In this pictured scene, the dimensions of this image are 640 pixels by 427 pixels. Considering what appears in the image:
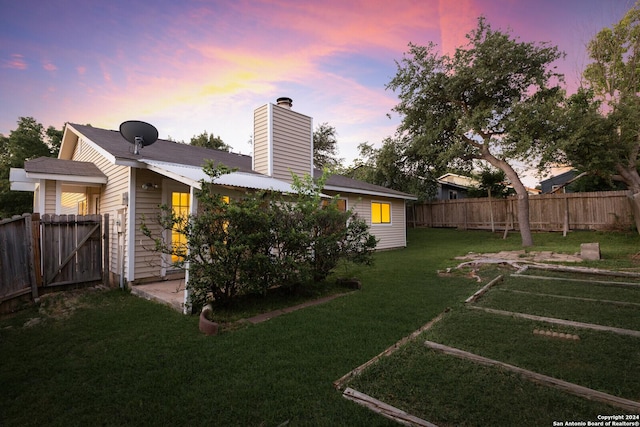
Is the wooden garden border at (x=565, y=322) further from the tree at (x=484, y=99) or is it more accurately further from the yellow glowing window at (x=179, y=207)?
the tree at (x=484, y=99)

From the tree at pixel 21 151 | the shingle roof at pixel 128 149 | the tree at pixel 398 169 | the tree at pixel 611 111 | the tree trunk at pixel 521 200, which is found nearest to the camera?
the shingle roof at pixel 128 149

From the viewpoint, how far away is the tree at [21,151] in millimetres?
19125

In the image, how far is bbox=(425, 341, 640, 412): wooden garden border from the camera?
210 centimetres

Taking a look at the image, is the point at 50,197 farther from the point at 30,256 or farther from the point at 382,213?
the point at 382,213

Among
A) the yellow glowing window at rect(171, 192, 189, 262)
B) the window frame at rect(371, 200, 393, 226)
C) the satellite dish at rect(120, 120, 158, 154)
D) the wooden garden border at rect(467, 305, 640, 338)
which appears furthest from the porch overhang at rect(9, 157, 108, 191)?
the window frame at rect(371, 200, 393, 226)

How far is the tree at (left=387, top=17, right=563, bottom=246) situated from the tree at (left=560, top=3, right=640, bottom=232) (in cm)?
130

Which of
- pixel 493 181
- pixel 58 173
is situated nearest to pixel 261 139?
pixel 58 173

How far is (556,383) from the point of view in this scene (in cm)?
239

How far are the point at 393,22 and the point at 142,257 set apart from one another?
10.2 metres

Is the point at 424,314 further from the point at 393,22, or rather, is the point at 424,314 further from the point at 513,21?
the point at 513,21

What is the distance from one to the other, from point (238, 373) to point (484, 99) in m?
14.6

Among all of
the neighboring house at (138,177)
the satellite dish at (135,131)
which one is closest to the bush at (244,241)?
the neighboring house at (138,177)

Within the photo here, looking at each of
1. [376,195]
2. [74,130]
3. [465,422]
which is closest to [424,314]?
[465,422]

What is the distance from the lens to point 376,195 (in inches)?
528
